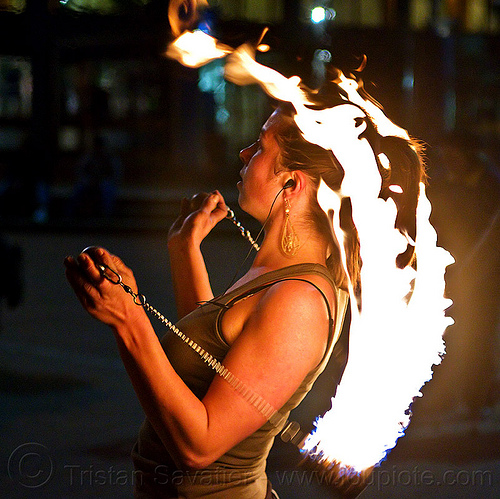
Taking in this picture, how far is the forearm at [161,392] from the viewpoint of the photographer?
4.80 feet

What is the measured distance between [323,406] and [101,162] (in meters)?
12.7

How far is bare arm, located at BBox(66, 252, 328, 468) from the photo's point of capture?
1.46 meters

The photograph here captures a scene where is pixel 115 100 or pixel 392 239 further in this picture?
pixel 115 100

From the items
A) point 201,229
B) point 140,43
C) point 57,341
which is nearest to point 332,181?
point 201,229

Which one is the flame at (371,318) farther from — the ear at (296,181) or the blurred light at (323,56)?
the blurred light at (323,56)

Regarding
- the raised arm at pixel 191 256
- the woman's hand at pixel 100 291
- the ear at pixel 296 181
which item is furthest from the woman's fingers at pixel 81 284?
the raised arm at pixel 191 256

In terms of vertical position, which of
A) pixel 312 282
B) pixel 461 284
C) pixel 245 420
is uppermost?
pixel 312 282

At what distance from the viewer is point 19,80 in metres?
20.8

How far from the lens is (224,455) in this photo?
1664mm

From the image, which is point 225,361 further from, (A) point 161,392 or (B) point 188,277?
(B) point 188,277

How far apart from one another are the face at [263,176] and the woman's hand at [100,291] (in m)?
0.47

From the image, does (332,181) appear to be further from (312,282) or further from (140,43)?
(140,43)

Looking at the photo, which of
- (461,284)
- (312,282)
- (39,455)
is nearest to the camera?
(312,282)

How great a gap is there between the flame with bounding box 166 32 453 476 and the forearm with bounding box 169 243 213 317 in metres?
0.54
